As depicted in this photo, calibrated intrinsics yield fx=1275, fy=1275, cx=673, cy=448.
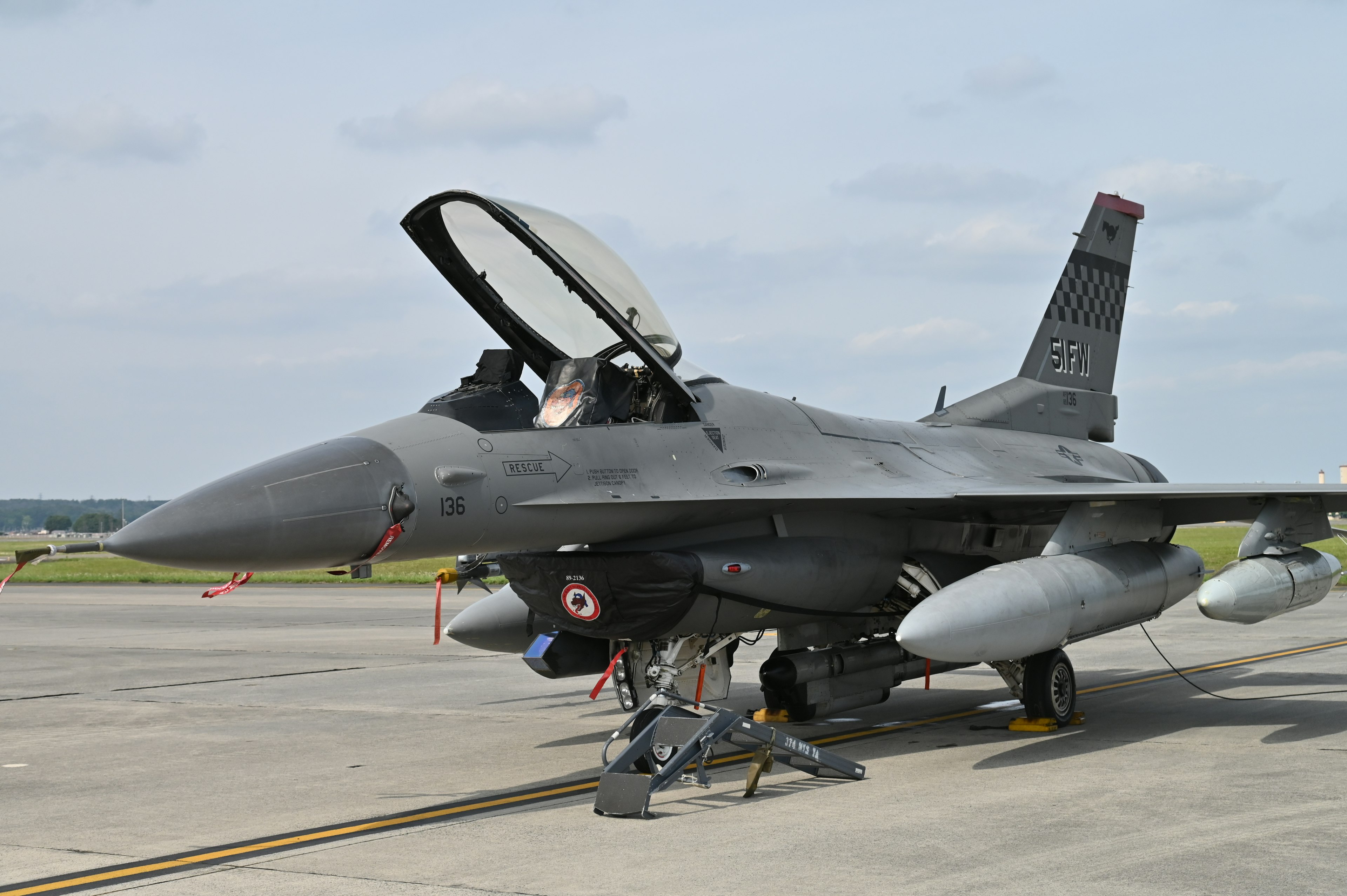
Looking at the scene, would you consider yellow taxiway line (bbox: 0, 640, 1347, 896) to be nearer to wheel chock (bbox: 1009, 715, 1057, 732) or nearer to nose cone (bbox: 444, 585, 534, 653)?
wheel chock (bbox: 1009, 715, 1057, 732)

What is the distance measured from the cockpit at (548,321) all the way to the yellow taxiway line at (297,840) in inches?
90.5

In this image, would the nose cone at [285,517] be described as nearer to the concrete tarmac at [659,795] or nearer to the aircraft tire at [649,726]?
the concrete tarmac at [659,795]

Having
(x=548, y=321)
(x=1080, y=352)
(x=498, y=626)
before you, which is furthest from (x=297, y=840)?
(x=1080, y=352)

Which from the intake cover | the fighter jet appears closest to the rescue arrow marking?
the fighter jet

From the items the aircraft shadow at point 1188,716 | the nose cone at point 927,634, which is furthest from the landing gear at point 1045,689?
the nose cone at point 927,634

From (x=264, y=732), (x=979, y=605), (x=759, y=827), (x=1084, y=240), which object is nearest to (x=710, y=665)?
(x=979, y=605)

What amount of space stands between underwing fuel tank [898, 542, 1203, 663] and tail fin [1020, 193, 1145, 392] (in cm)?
362

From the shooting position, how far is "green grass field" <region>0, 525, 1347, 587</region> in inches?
1451

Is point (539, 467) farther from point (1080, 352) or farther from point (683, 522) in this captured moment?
point (1080, 352)

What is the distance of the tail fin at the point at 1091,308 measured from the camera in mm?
13602

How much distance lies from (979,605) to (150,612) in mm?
22725

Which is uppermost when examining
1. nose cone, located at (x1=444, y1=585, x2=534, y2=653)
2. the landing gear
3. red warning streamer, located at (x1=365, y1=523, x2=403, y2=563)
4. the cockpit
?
the cockpit

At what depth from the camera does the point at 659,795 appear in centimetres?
771

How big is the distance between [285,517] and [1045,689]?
245 inches
